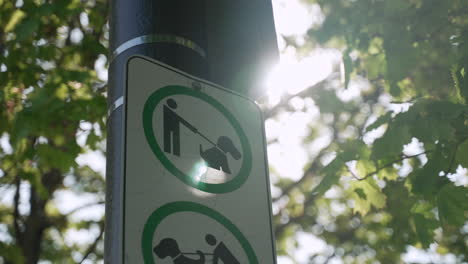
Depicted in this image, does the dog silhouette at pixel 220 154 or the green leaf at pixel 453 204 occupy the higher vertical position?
the green leaf at pixel 453 204

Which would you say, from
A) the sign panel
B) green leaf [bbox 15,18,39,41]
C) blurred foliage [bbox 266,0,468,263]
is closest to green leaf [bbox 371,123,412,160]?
blurred foliage [bbox 266,0,468,263]

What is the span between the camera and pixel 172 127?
1.30m

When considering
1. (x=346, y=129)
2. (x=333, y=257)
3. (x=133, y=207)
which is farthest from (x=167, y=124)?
(x=333, y=257)

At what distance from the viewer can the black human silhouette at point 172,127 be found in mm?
1269

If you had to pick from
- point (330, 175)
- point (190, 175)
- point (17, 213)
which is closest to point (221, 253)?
point (190, 175)

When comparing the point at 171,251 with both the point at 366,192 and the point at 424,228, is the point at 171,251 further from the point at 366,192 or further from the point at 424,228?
the point at 366,192

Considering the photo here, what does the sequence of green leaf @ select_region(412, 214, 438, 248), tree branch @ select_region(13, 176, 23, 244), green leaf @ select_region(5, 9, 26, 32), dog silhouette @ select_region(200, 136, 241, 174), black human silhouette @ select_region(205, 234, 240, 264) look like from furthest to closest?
1. tree branch @ select_region(13, 176, 23, 244)
2. green leaf @ select_region(5, 9, 26, 32)
3. green leaf @ select_region(412, 214, 438, 248)
4. dog silhouette @ select_region(200, 136, 241, 174)
5. black human silhouette @ select_region(205, 234, 240, 264)

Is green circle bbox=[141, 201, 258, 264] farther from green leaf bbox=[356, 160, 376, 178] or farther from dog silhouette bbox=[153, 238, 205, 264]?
green leaf bbox=[356, 160, 376, 178]

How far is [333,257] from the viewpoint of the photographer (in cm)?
852

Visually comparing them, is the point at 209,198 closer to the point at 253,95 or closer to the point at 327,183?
the point at 253,95

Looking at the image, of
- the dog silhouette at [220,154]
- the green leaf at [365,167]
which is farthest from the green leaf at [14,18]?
the dog silhouette at [220,154]

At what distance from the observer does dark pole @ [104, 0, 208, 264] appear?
4.41 ft

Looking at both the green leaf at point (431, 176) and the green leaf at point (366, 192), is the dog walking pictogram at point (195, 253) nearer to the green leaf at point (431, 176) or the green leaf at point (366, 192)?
the green leaf at point (431, 176)

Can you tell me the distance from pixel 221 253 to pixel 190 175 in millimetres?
221
